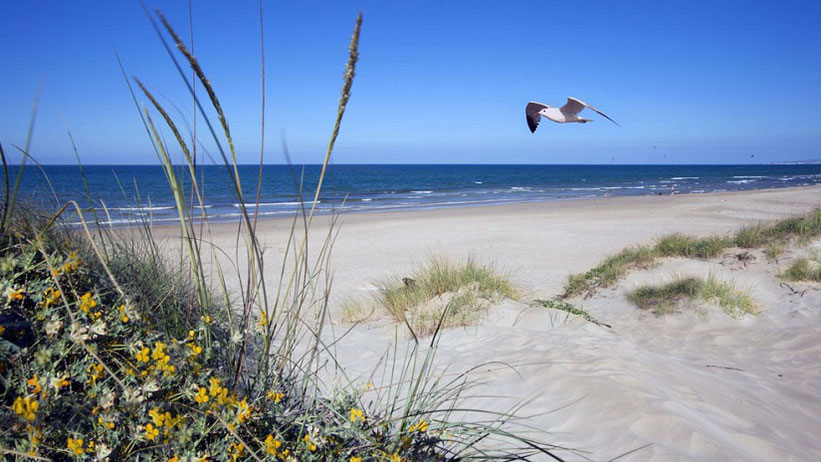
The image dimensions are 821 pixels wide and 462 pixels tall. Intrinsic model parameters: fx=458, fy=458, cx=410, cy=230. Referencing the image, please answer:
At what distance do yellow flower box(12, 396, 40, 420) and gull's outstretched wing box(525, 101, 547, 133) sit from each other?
1731 millimetres

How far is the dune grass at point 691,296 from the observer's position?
5.40 meters

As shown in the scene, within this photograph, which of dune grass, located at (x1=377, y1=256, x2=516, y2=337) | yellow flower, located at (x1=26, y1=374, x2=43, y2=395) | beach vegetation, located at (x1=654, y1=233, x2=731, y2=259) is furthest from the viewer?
beach vegetation, located at (x1=654, y1=233, x2=731, y2=259)

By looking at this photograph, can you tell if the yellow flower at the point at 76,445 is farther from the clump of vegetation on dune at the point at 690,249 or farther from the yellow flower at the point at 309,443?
the clump of vegetation on dune at the point at 690,249

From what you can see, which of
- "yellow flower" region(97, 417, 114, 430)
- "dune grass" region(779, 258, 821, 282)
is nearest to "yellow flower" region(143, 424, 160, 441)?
"yellow flower" region(97, 417, 114, 430)

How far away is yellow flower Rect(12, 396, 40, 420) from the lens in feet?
3.90

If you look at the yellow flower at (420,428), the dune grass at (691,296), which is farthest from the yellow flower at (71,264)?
the dune grass at (691,296)

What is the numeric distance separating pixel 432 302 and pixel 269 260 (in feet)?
18.5

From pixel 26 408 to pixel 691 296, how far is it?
6.35 meters

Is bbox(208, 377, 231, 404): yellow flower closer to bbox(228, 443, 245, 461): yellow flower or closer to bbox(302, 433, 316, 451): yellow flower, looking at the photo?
bbox(228, 443, 245, 461): yellow flower

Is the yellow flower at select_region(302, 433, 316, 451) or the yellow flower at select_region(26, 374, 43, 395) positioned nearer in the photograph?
the yellow flower at select_region(26, 374, 43, 395)

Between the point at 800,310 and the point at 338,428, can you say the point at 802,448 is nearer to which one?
the point at 338,428

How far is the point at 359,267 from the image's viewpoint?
933 centimetres

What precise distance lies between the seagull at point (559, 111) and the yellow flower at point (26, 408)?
5.66ft

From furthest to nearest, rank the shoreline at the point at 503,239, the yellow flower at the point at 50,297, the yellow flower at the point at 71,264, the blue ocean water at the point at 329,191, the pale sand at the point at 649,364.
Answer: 1. the shoreline at the point at 503,239
2. the blue ocean water at the point at 329,191
3. the pale sand at the point at 649,364
4. the yellow flower at the point at 71,264
5. the yellow flower at the point at 50,297
